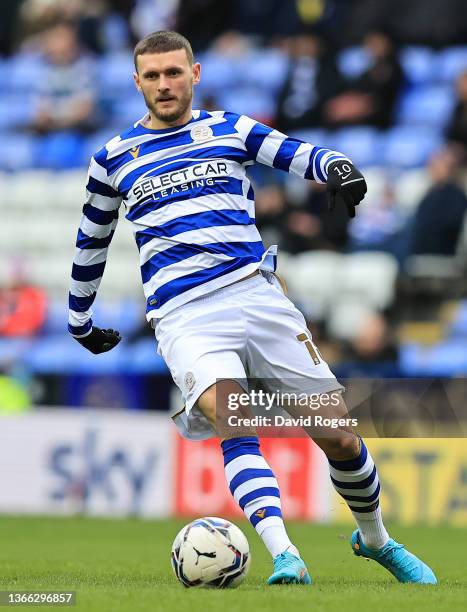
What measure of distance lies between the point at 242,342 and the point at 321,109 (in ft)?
34.5

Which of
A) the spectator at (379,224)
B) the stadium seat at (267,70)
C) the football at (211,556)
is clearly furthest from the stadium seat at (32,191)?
the football at (211,556)

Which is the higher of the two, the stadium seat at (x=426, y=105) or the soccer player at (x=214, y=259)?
the stadium seat at (x=426, y=105)

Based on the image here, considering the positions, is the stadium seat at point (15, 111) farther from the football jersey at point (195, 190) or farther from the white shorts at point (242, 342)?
the white shorts at point (242, 342)

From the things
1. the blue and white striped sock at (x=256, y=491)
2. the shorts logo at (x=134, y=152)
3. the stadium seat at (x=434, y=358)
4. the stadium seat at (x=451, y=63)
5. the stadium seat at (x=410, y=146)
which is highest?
the stadium seat at (x=451, y=63)

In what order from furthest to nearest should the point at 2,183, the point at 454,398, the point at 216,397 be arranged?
1. the point at 2,183
2. the point at 454,398
3. the point at 216,397

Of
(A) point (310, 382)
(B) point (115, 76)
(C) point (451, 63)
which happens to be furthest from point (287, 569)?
(B) point (115, 76)

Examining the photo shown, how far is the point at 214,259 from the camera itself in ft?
18.1

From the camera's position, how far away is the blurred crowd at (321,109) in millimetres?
13430

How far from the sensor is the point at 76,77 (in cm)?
1866

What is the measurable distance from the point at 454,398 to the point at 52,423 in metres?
3.67

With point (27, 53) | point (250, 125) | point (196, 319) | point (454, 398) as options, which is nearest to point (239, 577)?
point (196, 319)

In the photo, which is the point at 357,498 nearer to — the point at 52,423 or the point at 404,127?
the point at 52,423

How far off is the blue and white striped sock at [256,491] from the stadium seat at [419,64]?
37.2 ft

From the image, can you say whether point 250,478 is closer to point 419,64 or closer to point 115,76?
point 419,64
